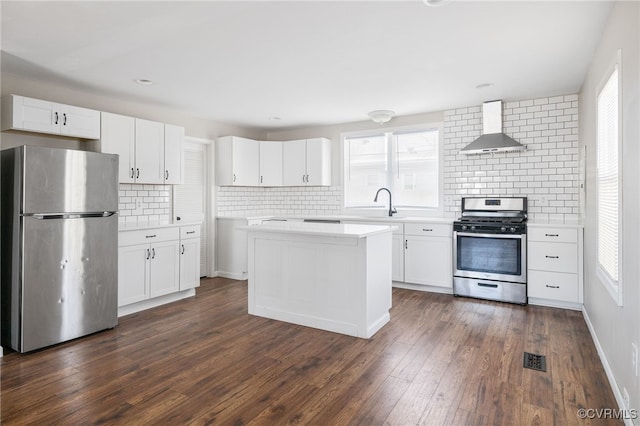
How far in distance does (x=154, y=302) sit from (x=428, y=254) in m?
3.37

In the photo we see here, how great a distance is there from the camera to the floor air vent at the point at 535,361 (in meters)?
2.67

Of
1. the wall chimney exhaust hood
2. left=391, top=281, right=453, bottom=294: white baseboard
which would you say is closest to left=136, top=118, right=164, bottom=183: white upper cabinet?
left=391, top=281, right=453, bottom=294: white baseboard

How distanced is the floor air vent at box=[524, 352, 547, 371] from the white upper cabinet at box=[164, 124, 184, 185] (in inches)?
168

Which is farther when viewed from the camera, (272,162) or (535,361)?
(272,162)

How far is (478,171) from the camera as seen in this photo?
496 cm

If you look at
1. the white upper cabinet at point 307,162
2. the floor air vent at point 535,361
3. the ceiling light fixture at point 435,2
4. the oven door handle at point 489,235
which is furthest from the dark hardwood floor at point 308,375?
the white upper cabinet at point 307,162

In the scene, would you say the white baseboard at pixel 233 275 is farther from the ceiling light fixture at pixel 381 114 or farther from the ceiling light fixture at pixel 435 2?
the ceiling light fixture at pixel 435 2

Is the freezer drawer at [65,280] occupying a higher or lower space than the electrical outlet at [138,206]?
lower

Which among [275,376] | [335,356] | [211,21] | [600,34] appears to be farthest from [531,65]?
[275,376]

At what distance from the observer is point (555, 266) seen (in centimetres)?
410

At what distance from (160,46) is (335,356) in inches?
110

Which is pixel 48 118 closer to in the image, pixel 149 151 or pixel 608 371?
pixel 149 151

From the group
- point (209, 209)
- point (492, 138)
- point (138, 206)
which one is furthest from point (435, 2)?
point (209, 209)

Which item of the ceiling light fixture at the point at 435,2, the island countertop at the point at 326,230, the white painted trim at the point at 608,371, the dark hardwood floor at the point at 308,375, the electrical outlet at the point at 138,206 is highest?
the ceiling light fixture at the point at 435,2
